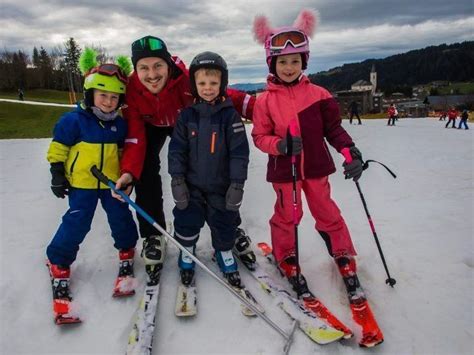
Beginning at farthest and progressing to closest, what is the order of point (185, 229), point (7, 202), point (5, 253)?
point (7, 202)
point (5, 253)
point (185, 229)

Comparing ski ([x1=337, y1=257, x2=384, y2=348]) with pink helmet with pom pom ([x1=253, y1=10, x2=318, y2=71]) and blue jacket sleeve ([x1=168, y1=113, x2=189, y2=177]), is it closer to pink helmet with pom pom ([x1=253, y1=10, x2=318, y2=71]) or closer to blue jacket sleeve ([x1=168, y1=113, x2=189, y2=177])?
blue jacket sleeve ([x1=168, y1=113, x2=189, y2=177])

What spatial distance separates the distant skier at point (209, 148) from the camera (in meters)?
3.03

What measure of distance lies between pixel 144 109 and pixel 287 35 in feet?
4.86

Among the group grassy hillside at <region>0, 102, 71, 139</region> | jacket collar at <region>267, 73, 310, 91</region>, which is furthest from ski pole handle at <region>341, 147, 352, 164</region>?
grassy hillside at <region>0, 102, 71, 139</region>

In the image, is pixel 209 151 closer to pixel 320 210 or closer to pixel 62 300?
pixel 320 210

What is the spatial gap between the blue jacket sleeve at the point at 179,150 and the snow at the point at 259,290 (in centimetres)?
109

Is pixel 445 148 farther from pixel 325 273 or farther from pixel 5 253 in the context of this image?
pixel 5 253

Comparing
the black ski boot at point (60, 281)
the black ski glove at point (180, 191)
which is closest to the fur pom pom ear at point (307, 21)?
the black ski glove at point (180, 191)

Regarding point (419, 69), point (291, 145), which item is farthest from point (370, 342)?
point (419, 69)

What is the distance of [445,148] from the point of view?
10.4 meters

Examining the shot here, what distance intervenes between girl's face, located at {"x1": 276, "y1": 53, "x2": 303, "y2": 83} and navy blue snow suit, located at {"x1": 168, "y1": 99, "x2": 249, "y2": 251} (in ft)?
1.82

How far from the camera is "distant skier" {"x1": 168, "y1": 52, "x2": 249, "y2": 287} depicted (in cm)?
303

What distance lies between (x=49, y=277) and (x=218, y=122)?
7.30ft

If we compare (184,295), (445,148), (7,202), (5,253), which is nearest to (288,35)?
(184,295)
